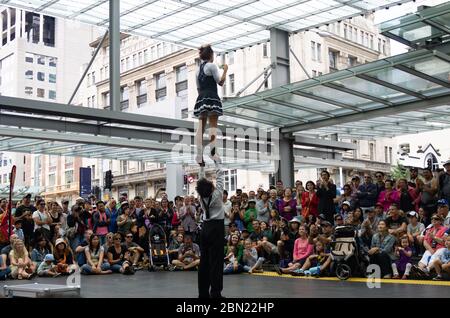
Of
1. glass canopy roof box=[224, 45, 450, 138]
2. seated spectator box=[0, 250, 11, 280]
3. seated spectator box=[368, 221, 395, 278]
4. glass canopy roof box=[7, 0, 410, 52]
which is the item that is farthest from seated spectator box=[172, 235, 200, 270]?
glass canopy roof box=[7, 0, 410, 52]

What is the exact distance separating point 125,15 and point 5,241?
8907 mm

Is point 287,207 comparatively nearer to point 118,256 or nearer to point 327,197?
point 327,197

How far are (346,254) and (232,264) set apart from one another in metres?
3.32

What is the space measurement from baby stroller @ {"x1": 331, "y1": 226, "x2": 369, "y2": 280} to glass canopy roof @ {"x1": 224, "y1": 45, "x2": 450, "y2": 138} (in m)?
4.28

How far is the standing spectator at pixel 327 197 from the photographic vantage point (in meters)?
14.6

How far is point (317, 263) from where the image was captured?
43.9 ft

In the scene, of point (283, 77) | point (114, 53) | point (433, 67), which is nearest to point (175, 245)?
point (114, 53)

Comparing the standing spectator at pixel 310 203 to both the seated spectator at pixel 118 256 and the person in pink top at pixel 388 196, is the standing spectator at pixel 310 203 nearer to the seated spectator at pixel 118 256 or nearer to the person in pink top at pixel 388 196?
the person in pink top at pixel 388 196

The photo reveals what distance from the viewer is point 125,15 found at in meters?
20.2

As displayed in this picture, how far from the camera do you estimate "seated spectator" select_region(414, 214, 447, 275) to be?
11.8m

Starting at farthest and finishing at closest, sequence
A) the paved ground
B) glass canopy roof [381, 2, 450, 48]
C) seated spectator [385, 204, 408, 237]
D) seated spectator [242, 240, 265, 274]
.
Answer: seated spectator [242, 240, 265, 274], seated spectator [385, 204, 408, 237], glass canopy roof [381, 2, 450, 48], the paved ground

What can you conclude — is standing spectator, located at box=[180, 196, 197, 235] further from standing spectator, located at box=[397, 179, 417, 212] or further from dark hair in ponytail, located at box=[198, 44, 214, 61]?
dark hair in ponytail, located at box=[198, 44, 214, 61]

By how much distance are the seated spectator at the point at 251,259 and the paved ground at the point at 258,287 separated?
2.87ft
